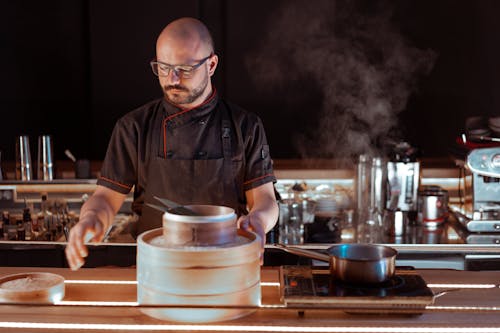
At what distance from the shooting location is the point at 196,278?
1701 mm

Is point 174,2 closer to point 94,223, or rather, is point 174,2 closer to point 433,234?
point 433,234

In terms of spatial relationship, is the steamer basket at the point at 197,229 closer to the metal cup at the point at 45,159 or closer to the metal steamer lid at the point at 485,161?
the metal steamer lid at the point at 485,161

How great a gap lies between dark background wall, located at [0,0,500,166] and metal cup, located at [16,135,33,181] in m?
0.84

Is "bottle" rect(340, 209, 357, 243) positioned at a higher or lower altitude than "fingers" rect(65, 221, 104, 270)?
lower

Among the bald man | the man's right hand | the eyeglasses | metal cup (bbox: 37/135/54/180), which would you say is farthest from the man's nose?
metal cup (bbox: 37/135/54/180)

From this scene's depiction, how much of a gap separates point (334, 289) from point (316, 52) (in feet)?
11.1

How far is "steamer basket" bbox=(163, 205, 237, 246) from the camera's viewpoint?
1.74 metres

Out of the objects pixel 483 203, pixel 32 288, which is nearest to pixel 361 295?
pixel 32 288

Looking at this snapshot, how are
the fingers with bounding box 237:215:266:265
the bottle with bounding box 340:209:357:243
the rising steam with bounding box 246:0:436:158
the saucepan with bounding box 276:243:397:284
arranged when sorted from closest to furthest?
1. the saucepan with bounding box 276:243:397:284
2. the fingers with bounding box 237:215:266:265
3. the bottle with bounding box 340:209:357:243
4. the rising steam with bounding box 246:0:436:158

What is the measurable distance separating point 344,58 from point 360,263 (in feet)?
10.8

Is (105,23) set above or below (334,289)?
above

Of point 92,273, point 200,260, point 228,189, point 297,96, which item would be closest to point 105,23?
point 297,96

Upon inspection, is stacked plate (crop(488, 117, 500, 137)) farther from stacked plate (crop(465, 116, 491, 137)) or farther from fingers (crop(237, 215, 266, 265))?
fingers (crop(237, 215, 266, 265))

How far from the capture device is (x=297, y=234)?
3.99m
